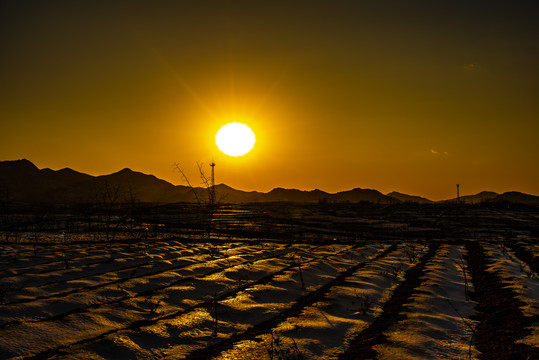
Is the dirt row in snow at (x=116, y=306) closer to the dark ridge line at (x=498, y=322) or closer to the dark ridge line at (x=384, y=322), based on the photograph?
the dark ridge line at (x=384, y=322)

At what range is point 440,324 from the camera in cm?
662

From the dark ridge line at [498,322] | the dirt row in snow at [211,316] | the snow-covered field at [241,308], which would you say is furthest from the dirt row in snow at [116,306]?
the dark ridge line at [498,322]

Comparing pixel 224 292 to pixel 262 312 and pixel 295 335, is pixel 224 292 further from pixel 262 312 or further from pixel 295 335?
pixel 295 335

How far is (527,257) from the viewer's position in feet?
47.0

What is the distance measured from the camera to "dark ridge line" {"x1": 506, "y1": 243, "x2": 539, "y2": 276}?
39.9 feet

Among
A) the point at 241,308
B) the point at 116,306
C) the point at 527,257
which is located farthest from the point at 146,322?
the point at 527,257

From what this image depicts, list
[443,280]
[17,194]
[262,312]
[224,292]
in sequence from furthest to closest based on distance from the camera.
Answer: [17,194], [443,280], [224,292], [262,312]

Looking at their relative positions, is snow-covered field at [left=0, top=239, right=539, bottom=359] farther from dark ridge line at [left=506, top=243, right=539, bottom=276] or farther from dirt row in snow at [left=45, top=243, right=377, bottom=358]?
dark ridge line at [left=506, top=243, right=539, bottom=276]

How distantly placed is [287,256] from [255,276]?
3826 millimetres

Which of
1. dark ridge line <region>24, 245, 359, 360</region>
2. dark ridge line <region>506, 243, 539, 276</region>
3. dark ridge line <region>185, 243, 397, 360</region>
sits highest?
dark ridge line <region>506, 243, 539, 276</region>

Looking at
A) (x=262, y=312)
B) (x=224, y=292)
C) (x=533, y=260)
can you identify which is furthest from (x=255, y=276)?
(x=533, y=260)

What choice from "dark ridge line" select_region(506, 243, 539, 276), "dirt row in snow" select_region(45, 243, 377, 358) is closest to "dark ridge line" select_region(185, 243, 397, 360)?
"dirt row in snow" select_region(45, 243, 377, 358)

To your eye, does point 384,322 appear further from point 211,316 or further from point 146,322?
point 146,322

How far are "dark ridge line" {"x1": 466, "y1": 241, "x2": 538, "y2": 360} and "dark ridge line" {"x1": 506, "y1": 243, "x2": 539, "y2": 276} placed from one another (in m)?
2.47
